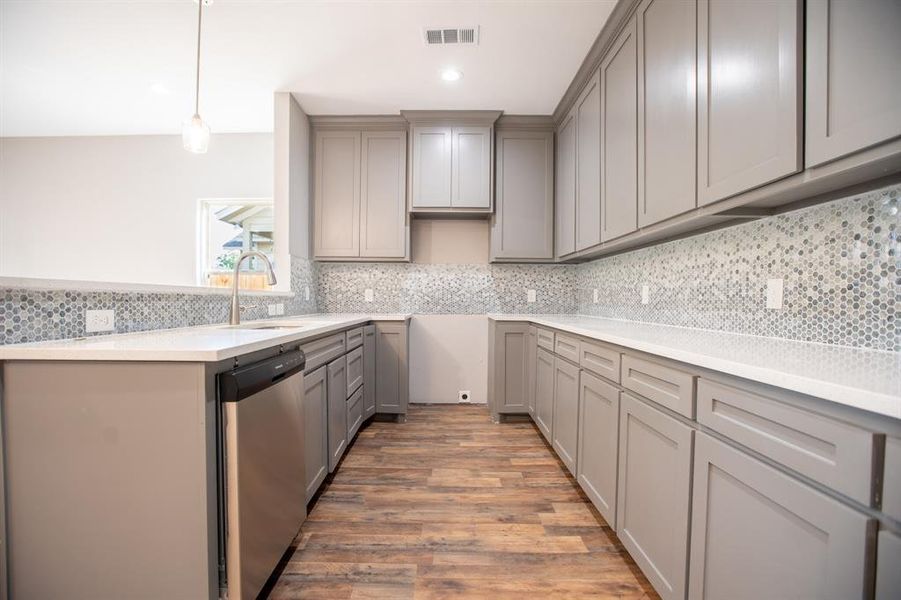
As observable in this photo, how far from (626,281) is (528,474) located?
4.82ft

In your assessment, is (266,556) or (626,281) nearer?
(266,556)

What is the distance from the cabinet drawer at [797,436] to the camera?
620mm

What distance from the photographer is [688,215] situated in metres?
1.48

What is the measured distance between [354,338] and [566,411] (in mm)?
1480

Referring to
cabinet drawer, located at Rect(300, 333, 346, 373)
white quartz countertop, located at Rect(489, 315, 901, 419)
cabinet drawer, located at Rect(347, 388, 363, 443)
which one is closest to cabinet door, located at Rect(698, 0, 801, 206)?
white quartz countertop, located at Rect(489, 315, 901, 419)

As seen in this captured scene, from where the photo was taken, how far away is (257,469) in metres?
1.19

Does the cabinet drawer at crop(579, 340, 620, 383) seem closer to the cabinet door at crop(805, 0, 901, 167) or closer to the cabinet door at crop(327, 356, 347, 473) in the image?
the cabinet door at crop(805, 0, 901, 167)

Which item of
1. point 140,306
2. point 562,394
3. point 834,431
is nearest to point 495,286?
point 562,394

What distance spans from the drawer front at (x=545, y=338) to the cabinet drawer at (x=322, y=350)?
4.44 ft

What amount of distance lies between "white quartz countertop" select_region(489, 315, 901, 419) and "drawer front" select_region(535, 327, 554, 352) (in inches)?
37.3

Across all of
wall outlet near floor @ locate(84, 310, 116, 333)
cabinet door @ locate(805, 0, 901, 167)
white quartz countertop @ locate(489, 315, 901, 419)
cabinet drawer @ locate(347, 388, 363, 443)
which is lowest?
cabinet drawer @ locate(347, 388, 363, 443)

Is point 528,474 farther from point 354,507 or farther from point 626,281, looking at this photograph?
point 626,281

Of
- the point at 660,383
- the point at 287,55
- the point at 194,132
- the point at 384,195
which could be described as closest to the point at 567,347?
the point at 660,383

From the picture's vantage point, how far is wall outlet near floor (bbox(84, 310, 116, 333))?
1285mm
